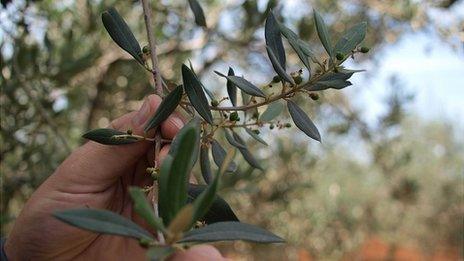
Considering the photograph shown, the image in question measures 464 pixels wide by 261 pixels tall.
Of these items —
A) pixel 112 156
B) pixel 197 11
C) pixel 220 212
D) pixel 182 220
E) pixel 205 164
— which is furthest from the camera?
pixel 197 11

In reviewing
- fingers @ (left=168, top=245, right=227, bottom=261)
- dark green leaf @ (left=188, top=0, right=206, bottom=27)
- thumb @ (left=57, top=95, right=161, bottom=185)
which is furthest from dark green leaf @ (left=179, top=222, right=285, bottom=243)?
dark green leaf @ (left=188, top=0, right=206, bottom=27)

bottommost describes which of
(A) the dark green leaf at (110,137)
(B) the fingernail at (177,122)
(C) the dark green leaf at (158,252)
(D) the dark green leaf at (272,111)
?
(C) the dark green leaf at (158,252)

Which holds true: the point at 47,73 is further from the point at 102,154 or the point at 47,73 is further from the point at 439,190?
the point at 439,190

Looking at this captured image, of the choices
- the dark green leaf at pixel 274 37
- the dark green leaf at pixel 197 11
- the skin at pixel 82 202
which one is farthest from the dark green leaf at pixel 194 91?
the dark green leaf at pixel 197 11

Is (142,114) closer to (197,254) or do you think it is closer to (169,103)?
(169,103)

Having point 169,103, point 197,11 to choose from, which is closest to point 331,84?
point 169,103

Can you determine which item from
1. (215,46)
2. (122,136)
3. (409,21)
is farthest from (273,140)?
(122,136)

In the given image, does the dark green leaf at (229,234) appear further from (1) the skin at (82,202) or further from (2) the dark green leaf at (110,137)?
(1) the skin at (82,202)
